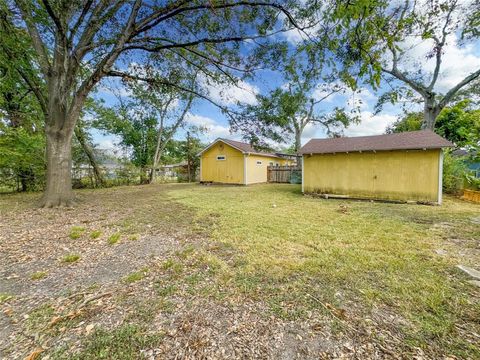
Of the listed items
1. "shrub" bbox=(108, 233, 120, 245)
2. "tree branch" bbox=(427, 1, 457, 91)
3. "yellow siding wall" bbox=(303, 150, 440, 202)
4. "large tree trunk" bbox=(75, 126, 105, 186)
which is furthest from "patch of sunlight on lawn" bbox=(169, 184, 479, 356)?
"large tree trunk" bbox=(75, 126, 105, 186)

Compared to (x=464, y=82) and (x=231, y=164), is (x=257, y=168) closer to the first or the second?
(x=231, y=164)

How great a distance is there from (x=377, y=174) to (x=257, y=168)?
377 inches

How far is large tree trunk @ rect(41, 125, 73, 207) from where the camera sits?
648 centimetres

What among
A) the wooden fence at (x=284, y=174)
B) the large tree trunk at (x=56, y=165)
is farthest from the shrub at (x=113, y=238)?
the wooden fence at (x=284, y=174)

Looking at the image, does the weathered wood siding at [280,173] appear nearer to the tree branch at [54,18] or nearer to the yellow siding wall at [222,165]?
the yellow siding wall at [222,165]

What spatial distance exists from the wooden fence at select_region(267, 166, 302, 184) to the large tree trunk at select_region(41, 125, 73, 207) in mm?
14375

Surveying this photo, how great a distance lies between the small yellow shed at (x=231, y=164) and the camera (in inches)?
623

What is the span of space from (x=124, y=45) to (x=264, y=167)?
13.7 m

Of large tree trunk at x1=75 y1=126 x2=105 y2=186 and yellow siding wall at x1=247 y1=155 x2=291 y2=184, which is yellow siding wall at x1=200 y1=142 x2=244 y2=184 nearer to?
yellow siding wall at x1=247 y1=155 x2=291 y2=184

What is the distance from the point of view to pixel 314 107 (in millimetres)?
20109

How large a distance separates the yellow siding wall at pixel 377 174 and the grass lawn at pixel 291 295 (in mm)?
4172

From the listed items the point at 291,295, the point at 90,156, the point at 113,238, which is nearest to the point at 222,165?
the point at 90,156

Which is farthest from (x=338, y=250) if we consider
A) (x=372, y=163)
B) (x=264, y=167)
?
(x=264, y=167)

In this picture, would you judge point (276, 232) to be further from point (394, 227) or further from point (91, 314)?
point (91, 314)
